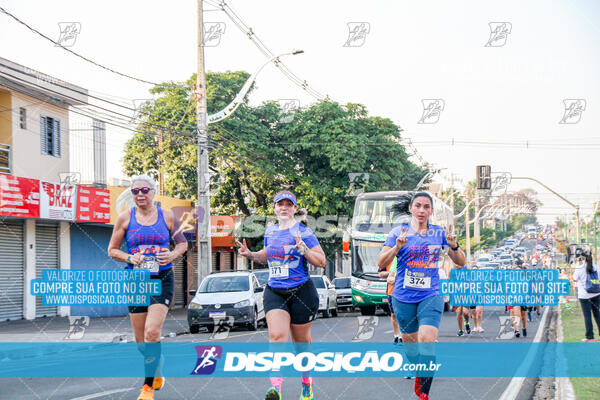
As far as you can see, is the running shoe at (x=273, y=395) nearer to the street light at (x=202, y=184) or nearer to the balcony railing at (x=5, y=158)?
the street light at (x=202, y=184)

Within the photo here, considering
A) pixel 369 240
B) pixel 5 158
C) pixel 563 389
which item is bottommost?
pixel 563 389

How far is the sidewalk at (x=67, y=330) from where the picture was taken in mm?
16156

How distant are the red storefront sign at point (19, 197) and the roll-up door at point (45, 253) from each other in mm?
2607

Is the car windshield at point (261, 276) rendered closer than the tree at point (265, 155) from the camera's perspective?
Yes

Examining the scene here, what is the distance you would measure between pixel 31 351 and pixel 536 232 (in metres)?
145

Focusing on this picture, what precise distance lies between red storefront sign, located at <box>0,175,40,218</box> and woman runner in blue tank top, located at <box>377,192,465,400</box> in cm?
1458

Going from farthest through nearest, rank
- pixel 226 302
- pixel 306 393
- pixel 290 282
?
pixel 226 302 < pixel 290 282 < pixel 306 393

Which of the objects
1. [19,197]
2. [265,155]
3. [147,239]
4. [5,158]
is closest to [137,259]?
[147,239]

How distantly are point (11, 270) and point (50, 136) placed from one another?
565 centimetres

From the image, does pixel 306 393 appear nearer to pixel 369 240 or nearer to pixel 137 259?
pixel 137 259

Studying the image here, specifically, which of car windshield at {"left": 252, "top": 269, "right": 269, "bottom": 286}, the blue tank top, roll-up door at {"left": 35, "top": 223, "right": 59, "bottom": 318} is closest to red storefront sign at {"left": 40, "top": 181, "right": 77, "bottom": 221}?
roll-up door at {"left": 35, "top": 223, "right": 59, "bottom": 318}

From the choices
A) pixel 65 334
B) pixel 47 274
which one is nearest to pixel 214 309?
pixel 65 334

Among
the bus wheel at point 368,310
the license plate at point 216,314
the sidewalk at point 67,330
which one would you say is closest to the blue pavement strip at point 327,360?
the sidewalk at point 67,330

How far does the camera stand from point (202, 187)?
69.4 ft
